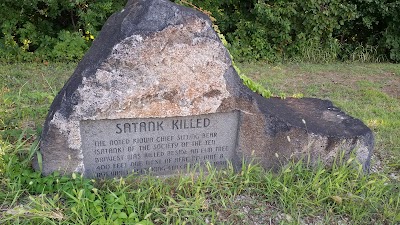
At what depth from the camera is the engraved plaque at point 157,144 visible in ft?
11.1

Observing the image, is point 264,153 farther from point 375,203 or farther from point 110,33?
point 110,33

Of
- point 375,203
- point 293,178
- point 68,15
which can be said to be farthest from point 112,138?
point 68,15

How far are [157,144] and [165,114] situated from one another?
0.31m

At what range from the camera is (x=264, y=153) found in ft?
12.1

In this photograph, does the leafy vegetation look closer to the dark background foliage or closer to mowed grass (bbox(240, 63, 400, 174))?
the dark background foliage

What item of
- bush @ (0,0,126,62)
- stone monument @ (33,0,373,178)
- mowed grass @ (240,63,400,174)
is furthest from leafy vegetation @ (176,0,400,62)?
stone monument @ (33,0,373,178)

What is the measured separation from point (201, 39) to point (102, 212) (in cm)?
142

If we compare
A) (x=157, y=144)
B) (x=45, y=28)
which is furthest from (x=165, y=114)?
(x=45, y=28)

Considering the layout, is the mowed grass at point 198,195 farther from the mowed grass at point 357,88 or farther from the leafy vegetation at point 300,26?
the leafy vegetation at point 300,26

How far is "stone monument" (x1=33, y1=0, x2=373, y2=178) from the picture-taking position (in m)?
3.15

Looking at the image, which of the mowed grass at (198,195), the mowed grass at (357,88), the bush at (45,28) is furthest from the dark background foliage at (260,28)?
the mowed grass at (198,195)

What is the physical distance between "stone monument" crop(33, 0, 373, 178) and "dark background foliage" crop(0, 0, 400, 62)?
525 centimetres

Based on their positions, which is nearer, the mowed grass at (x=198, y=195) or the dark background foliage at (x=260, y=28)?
the mowed grass at (x=198, y=195)

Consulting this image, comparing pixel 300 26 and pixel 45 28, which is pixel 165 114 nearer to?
pixel 45 28
